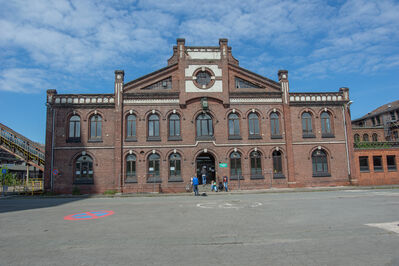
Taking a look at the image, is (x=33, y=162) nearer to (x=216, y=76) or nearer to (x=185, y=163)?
(x=185, y=163)

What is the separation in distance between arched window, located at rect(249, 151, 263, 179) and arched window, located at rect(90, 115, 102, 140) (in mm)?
14618

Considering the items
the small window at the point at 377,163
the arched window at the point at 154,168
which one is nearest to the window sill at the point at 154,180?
the arched window at the point at 154,168

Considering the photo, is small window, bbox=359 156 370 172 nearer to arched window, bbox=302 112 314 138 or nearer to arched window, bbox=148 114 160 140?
arched window, bbox=302 112 314 138

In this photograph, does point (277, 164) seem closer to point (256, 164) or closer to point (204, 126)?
point (256, 164)

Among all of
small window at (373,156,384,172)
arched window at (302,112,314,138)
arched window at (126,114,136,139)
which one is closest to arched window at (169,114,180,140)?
arched window at (126,114,136,139)

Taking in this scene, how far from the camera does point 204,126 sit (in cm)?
2688

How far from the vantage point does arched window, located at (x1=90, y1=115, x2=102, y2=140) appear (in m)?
26.1

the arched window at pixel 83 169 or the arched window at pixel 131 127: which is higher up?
the arched window at pixel 131 127

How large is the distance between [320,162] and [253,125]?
24.8 feet

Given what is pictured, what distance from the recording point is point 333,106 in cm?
2831

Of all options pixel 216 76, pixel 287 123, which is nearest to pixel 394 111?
pixel 287 123

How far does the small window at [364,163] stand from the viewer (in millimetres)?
27728

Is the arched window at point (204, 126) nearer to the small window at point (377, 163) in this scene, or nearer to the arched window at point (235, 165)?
the arched window at point (235, 165)

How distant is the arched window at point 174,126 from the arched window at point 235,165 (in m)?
5.65
